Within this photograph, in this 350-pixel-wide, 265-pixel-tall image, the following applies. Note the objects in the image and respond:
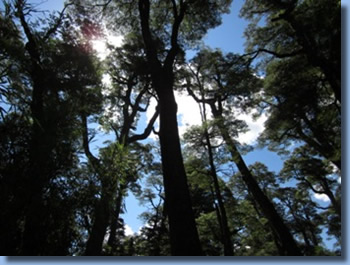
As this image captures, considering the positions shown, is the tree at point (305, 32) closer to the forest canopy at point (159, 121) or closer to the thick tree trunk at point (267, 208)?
the forest canopy at point (159, 121)

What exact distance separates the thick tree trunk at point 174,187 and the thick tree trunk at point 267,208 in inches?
173

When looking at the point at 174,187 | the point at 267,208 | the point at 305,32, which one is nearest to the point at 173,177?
the point at 174,187

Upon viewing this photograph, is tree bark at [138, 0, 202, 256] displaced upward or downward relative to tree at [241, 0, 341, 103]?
downward

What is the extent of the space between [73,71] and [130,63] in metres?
3.15

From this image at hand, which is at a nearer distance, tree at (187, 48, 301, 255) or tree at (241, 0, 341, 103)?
tree at (241, 0, 341, 103)

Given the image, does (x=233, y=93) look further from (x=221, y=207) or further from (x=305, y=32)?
(x=221, y=207)

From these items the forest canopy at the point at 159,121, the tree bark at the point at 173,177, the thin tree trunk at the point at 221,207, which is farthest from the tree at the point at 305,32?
the tree bark at the point at 173,177

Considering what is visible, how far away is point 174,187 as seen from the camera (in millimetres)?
2062

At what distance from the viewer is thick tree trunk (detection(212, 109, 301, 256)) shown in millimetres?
5617

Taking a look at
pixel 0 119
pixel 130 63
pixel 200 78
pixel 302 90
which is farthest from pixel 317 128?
pixel 0 119

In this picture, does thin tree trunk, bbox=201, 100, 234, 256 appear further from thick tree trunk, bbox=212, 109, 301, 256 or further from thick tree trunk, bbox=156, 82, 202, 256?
thick tree trunk, bbox=156, 82, 202, 256

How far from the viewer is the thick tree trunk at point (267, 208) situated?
5617mm

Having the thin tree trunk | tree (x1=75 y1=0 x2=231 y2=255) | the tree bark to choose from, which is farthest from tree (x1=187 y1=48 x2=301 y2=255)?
the tree bark

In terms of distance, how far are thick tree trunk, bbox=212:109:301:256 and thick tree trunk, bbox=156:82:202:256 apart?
14.5 feet
